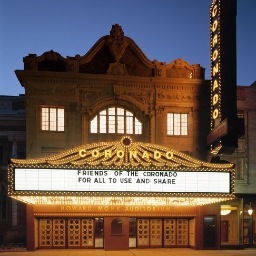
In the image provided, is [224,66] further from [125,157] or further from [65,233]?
[65,233]

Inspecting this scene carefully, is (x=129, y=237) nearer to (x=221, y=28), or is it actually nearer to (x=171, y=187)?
(x=171, y=187)

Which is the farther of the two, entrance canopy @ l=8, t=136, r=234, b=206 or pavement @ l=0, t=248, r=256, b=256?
pavement @ l=0, t=248, r=256, b=256

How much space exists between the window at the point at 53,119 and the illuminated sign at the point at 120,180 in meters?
5.08

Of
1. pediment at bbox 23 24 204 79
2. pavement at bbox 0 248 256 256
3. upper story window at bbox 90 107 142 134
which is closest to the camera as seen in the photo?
pavement at bbox 0 248 256 256

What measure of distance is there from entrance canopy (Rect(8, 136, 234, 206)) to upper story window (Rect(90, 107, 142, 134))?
4.50 m

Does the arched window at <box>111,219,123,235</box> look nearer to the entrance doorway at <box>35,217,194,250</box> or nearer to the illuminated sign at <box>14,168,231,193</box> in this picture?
the entrance doorway at <box>35,217,194,250</box>

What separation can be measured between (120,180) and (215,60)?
29.6 ft

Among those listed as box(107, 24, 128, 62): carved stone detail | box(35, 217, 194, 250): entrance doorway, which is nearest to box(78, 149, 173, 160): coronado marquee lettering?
box(35, 217, 194, 250): entrance doorway

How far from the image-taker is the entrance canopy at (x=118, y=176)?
24.6 m

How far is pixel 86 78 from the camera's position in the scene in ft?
96.7

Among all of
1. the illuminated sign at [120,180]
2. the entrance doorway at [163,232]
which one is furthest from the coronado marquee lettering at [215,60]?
the entrance doorway at [163,232]

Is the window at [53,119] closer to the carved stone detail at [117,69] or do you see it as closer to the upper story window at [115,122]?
the upper story window at [115,122]

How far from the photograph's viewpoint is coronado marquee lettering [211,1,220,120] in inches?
1070

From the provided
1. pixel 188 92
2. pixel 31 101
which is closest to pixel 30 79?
pixel 31 101
